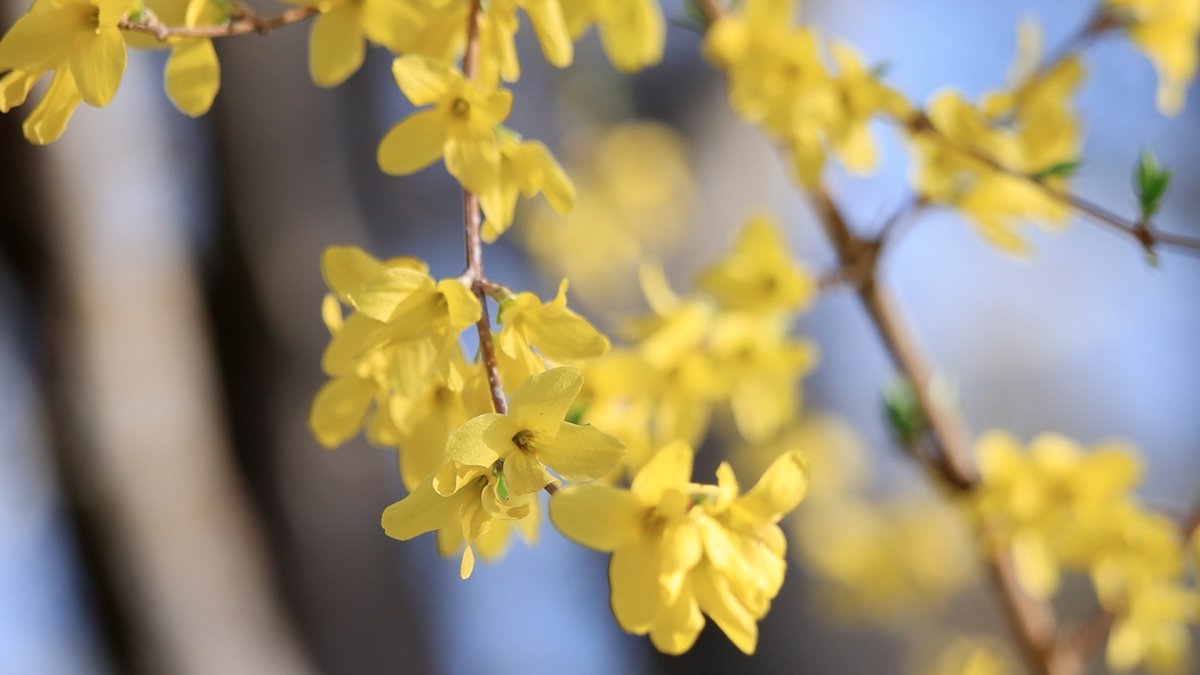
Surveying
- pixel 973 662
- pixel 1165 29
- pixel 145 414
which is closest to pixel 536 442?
pixel 1165 29

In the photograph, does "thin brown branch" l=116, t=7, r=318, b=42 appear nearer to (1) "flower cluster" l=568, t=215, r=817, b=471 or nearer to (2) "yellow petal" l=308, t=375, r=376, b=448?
(2) "yellow petal" l=308, t=375, r=376, b=448

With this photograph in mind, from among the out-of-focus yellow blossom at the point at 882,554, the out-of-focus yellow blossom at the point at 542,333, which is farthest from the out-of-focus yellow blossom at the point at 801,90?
the out-of-focus yellow blossom at the point at 882,554

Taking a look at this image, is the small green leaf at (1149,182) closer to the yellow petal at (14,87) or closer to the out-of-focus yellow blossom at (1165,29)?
the out-of-focus yellow blossom at (1165,29)

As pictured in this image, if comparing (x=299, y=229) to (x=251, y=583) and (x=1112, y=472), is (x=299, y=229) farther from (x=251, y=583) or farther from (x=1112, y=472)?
(x=1112, y=472)

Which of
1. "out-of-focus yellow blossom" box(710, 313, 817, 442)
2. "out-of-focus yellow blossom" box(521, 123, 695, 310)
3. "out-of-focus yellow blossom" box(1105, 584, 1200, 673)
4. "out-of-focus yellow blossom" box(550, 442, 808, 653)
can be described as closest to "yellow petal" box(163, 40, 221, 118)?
"out-of-focus yellow blossom" box(550, 442, 808, 653)

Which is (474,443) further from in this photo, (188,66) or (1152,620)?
(1152,620)

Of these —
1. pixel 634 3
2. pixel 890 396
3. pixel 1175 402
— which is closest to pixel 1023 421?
pixel 1175 402
